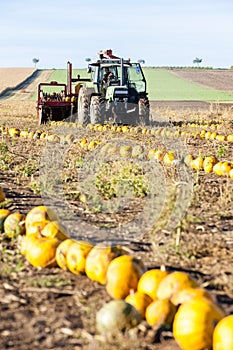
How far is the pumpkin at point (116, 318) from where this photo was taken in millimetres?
3639

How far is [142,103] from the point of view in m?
17.3

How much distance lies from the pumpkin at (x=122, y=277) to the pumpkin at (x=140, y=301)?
22 centimetres

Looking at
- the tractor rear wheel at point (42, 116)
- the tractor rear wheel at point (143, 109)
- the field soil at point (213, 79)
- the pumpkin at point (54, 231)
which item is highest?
the field soil at point (213, 79)

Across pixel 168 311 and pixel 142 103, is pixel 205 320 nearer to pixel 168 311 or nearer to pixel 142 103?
pixel 168 311

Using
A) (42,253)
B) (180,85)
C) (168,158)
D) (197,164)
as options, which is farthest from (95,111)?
(180,85)

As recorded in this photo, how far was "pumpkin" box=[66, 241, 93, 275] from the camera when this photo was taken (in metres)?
4.87

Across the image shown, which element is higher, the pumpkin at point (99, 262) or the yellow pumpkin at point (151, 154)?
the yellow pumpkin at point (151, 154)

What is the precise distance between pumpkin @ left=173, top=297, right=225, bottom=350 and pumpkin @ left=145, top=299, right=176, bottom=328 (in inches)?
3.5

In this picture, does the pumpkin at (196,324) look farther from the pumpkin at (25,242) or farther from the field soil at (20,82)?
the field soil at (20,82)

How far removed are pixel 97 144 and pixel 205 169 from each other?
3272 millimetres

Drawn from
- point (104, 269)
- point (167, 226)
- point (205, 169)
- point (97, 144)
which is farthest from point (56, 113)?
point (104, 269)

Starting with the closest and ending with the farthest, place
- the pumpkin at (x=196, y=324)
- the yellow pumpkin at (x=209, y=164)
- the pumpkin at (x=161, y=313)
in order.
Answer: the pumpkin at (x=196, y=324), the pumpkin at (x=161, y=313), the yellow pumpkin at (x=209, y=164)

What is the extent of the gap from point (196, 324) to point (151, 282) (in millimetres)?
684

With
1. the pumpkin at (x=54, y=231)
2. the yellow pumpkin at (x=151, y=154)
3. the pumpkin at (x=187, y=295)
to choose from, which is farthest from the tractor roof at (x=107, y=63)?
the pumpkin at (x=187, y=295)
